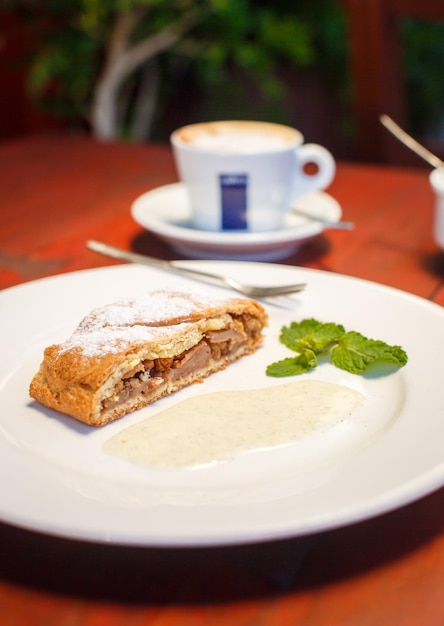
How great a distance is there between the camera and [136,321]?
4.04 ft

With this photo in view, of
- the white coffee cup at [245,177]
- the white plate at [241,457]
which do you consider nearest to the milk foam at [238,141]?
the white coffee cup at [245,177]

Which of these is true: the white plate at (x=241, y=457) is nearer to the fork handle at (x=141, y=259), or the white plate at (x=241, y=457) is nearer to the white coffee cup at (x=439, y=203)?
the fork handle at (x=141, y=259)

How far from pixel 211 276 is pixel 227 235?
0.21 m

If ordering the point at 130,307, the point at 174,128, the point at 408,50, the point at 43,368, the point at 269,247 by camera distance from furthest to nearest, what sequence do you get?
the point at 174,128, the point at 408,50, the point at 269,247, the point at 130,307, the point at 43,368

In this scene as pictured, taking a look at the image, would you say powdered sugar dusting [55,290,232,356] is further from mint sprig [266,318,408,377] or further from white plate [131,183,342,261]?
white plate [131,183,342,261]

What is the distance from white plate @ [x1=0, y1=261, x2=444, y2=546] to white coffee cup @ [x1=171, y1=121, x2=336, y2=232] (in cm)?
39

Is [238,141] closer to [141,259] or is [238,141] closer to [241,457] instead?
[141,259]

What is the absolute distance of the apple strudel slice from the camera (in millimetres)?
1110

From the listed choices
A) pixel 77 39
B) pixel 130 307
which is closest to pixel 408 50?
pixel 77 39

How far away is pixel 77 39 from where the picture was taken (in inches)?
166

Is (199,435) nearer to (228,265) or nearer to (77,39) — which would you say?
(228,265)

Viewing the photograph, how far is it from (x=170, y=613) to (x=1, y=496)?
0.23 metres

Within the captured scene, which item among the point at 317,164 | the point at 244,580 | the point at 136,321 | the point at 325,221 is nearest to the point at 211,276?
the point at 136,321

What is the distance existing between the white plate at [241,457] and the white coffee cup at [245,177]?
0.39 metres
